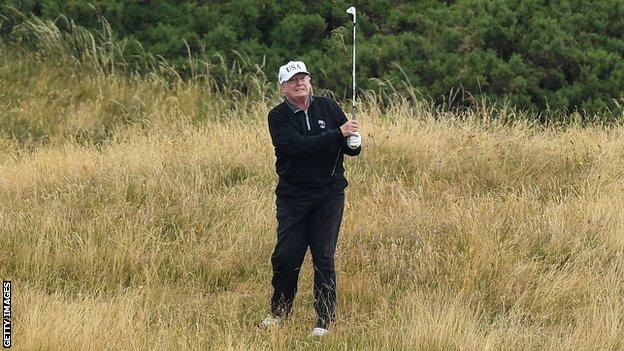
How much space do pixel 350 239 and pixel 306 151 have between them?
1.95 meters

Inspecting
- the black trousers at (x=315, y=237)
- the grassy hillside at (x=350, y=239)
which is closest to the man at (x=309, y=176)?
the black trousers at (x=315, y=237)

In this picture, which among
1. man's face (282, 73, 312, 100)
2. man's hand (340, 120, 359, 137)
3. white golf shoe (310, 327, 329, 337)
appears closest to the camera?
man's hand (340, 120, 359, 137)

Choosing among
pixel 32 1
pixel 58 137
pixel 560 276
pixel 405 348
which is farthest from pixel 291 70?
pixel 32 1

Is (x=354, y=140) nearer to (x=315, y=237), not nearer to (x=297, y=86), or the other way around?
(x=297, y=86)

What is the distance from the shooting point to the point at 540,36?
12.2 metres

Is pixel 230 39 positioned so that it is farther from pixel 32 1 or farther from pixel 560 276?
pixel 560 276

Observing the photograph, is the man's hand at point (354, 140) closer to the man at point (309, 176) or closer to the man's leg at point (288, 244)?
the man at point (309, 176)

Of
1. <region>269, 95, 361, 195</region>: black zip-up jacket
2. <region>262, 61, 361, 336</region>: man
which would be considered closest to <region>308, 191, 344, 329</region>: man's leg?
<region>262, 61, 361, 336</region>: man

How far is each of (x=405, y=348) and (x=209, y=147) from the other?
4.81 metres

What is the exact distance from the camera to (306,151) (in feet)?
17.4

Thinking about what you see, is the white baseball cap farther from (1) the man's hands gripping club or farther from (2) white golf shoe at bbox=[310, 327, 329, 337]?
(2) white golf shoe at bbox=[310, 327, 329, 337]

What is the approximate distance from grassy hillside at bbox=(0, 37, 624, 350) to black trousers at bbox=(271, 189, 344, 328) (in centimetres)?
26

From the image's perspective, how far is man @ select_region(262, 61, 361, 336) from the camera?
5355 mm

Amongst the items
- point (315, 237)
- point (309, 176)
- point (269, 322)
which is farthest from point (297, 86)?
point (269, 322)
